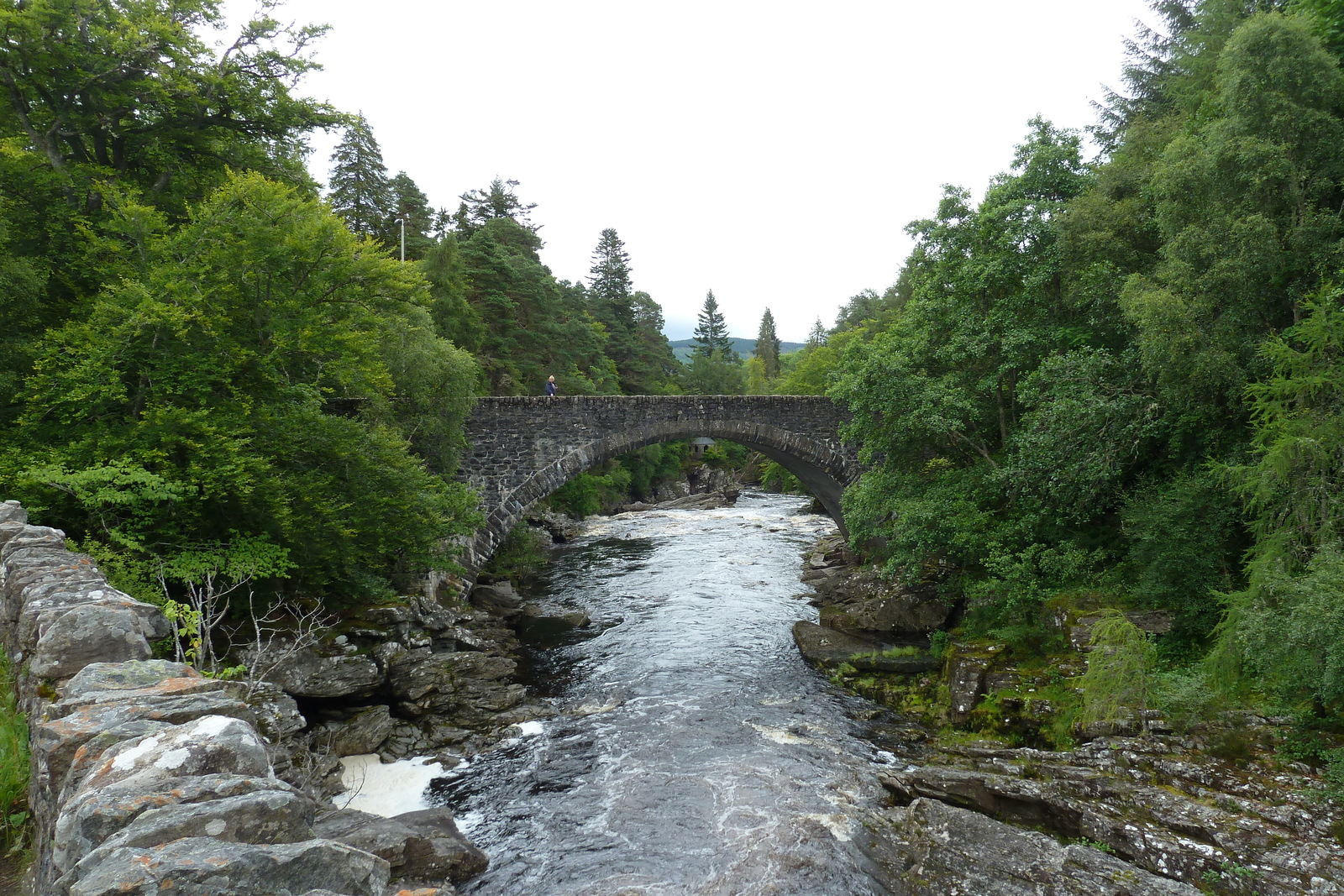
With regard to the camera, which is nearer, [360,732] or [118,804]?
[118,804]

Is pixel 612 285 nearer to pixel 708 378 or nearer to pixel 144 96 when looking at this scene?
pixel 708 378

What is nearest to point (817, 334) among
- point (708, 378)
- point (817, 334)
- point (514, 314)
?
point (817, 334)

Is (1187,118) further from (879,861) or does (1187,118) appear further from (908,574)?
(879,861)

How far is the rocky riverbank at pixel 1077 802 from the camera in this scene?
687 cm

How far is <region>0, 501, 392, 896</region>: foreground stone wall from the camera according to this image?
7.18ft

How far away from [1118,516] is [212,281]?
1827 centimetres

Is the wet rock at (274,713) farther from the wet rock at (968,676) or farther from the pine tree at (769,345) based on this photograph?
the pine tree at (769,345)

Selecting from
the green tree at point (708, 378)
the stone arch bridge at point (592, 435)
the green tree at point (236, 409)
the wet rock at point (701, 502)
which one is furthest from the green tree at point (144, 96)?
the green tree at point (708, 378)

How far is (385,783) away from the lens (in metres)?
11.0

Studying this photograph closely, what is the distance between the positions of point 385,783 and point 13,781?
7848mm

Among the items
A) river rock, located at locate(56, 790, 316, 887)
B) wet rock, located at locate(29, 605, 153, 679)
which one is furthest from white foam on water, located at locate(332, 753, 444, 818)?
river rock, located at locate(56, 790, 316, 887)

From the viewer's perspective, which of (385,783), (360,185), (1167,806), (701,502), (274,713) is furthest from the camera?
(701,502)

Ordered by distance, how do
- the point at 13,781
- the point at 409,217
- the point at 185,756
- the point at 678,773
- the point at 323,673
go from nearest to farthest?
the point at 185,756
the point at 13,781
the point at 678,773
the point at 323,673
the point at 409,217

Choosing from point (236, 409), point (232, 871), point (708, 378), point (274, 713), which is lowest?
point (274, 713)
